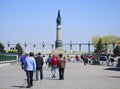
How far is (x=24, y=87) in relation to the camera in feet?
56.0

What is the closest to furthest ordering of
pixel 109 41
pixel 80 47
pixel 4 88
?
pixel 4 88 < pixel 109 41 < pixel 80 47

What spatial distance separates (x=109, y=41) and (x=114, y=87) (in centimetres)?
14937

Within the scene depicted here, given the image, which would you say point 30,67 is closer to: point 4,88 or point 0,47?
point 4,88

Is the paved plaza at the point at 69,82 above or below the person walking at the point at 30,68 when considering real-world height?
below

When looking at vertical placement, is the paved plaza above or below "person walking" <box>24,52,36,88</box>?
below

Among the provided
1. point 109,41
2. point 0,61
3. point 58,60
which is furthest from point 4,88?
point 109,41

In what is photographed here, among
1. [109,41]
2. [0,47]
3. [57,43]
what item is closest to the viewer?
[57,43]

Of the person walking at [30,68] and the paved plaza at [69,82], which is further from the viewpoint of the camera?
the paved plaza at [69,82]

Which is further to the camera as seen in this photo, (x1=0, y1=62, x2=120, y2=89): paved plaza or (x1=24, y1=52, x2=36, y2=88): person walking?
(x1=0, y1=62, x2=120, y2=89): paved plaza

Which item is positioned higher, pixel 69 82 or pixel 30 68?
pixel 30 68

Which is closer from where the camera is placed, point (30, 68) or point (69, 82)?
point (30, 68)

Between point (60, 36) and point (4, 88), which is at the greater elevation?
point (60, 36)

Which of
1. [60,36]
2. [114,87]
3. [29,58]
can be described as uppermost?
[60,36]

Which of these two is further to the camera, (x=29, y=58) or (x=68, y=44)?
(x=68, y=44)
